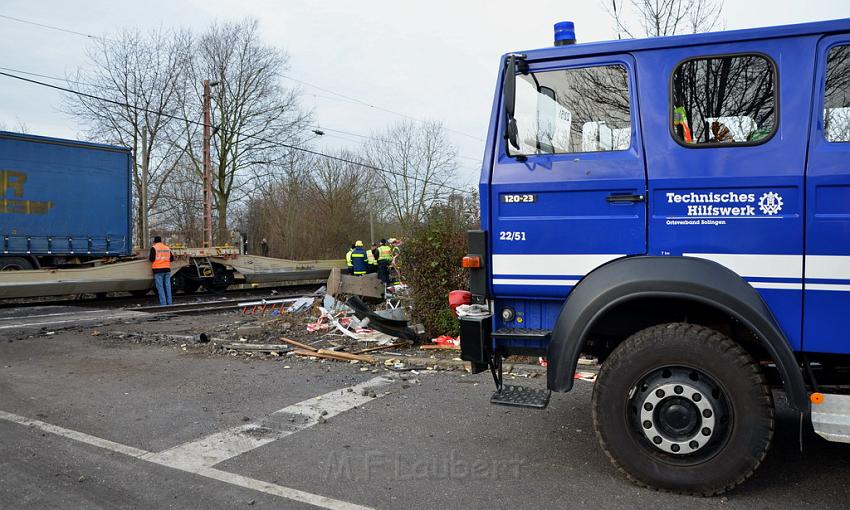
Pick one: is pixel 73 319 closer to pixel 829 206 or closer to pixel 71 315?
pixel 71 315

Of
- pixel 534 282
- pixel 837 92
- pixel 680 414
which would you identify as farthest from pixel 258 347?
pixel 837 92

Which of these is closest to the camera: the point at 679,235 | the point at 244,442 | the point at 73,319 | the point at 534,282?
the point at 679,235

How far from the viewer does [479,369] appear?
4.22 metres

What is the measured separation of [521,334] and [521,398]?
466mm

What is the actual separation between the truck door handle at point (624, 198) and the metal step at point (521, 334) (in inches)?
36.9

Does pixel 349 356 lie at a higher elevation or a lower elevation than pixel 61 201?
lower

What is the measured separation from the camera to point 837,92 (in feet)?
11.2

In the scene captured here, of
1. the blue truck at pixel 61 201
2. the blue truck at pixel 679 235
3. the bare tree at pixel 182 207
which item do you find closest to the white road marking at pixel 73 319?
the blue truck at pixel 61 201

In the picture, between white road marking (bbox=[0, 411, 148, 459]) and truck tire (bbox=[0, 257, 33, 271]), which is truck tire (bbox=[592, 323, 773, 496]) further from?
truck tire (bbox=[0, 257, 33, 271])

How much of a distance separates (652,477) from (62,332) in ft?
32.6

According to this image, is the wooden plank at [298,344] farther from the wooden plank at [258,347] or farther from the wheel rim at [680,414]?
the wheel rim at [680,414]

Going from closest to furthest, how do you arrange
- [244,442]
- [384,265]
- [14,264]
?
[244,442]
[14,264]
[384,265]

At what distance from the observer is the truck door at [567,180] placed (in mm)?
3734

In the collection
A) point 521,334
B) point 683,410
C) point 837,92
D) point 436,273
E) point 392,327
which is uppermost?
point 837,92
